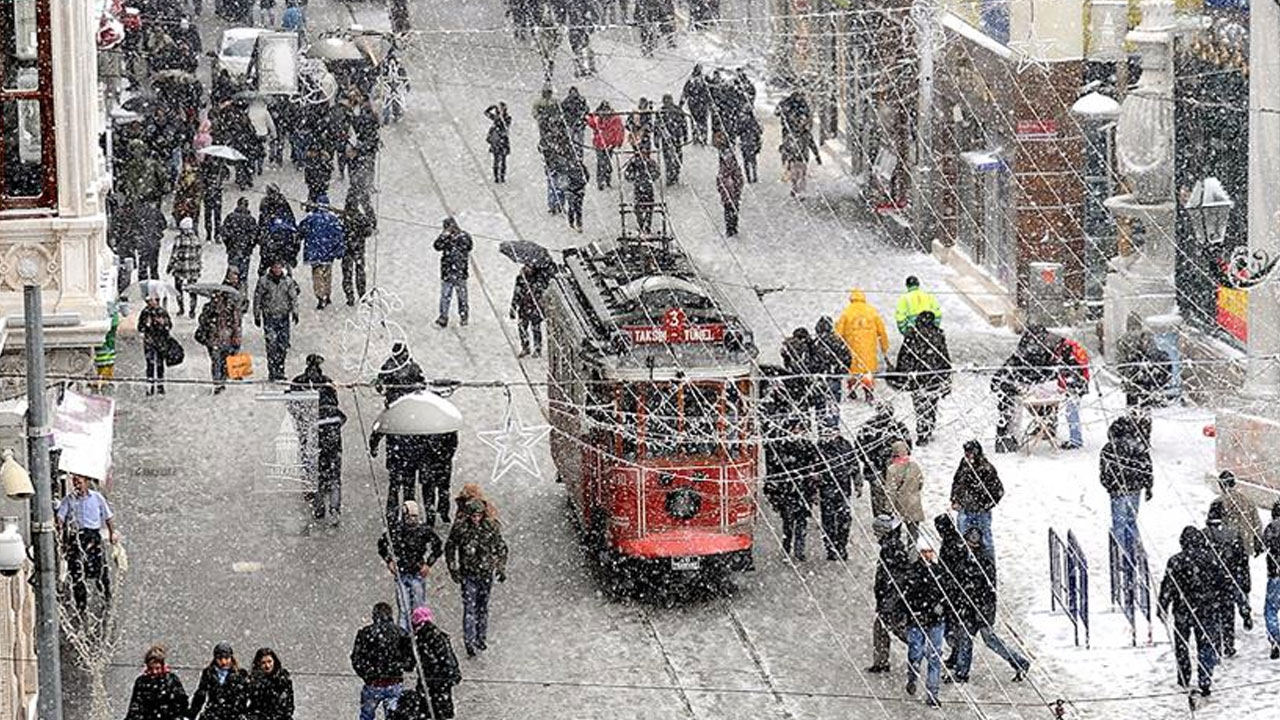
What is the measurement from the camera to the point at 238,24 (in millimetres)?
55844

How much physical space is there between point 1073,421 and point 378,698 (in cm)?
1041

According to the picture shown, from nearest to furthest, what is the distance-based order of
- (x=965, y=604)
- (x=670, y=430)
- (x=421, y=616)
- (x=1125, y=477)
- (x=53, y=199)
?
(x=53, y=199), (x=421, y=616), (x=965, y=604), (x=1125, y=477), (x=670, y=430)

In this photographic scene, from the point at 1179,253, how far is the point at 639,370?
9.05m

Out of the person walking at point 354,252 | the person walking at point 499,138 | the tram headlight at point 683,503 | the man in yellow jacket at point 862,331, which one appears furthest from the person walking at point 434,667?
the person walking at point 499,138

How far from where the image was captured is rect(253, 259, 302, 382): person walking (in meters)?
36.0

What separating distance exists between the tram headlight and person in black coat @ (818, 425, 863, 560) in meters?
1.38

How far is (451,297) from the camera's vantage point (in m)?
39.0

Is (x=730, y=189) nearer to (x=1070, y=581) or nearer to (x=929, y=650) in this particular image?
(x=1070, y=581)

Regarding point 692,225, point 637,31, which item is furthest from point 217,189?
point 637,31

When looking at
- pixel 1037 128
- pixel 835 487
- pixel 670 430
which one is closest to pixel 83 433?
pixel 670 430

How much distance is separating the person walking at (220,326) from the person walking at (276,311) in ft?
0.95

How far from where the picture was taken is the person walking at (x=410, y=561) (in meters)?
28.3

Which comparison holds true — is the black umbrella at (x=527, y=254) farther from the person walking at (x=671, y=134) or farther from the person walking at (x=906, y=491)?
the person walking at (x=671, y=134)

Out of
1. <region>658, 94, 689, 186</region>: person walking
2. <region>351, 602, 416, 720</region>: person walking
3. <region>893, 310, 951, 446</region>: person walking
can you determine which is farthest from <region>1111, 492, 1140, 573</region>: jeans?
<region>658, 94, 689, 186</region>: person walking
